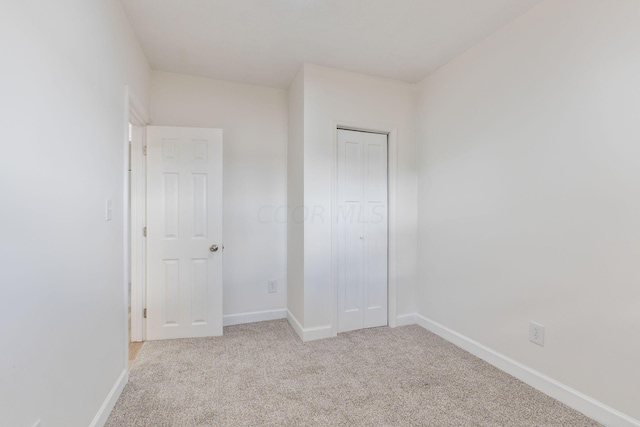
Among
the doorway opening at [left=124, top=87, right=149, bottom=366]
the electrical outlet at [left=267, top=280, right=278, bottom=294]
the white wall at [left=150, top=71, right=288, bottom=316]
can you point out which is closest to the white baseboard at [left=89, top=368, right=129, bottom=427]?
the doorway opening at [left=124, top=87, right=149, bottom=366]

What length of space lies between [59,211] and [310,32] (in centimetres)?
201

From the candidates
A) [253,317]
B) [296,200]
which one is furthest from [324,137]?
[253,317]

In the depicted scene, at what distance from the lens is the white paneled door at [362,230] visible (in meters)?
2.90

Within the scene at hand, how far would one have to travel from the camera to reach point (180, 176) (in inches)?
107

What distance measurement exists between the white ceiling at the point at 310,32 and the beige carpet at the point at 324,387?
8.39ft

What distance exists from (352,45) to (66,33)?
190 centimetres

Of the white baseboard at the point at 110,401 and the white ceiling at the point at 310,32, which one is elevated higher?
the white ceiling at the point at 310,32

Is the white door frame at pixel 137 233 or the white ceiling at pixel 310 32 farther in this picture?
the white door frame at pixel 137 233

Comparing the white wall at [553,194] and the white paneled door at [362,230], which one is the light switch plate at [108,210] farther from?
the white wall at [553,194]

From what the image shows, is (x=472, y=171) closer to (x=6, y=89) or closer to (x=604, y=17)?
(x=604, y=17)

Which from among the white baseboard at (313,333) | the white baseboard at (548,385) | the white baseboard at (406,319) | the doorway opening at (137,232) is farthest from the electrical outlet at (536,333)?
the doorway opening at (137,232)

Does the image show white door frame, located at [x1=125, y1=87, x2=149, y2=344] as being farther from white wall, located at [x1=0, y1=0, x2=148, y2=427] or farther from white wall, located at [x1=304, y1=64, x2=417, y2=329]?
white wall, located at [x1=304, y1=64, x2=417, y2=329]

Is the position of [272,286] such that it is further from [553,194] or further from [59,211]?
[553,194]

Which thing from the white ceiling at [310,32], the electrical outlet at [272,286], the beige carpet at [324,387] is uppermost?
the white ceiling at [310,32]
